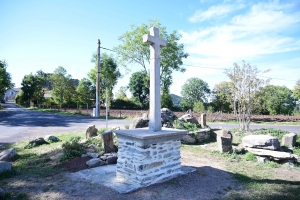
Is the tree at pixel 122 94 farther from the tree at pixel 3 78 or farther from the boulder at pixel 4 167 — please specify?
the boulder at pixel 4 167

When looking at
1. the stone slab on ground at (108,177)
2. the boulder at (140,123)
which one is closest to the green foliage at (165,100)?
the boulder at (140,123)

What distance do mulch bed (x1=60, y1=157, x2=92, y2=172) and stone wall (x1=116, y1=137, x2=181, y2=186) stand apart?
1.65m

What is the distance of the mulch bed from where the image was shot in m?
6.12

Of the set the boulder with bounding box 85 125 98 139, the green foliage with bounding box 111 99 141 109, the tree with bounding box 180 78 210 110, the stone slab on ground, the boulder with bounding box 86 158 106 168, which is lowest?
the stone slab on ground

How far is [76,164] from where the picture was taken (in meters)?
6.43

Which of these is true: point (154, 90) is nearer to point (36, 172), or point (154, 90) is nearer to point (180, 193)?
point (180, 193)

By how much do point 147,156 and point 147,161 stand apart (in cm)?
13

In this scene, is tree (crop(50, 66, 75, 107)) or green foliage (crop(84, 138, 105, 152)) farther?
tree (crop(50, 66, 75, 107))

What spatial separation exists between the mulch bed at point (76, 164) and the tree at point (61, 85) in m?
29.0

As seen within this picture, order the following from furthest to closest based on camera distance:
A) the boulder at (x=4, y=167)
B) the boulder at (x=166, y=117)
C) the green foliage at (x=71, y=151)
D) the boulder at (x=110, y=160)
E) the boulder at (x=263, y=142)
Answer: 1. the boulder at (x=166, y=117)
2. the boulder at (x=263, y=142)
3. the green foliage at (x=71, y=151)
4. the boulder at (x=110, y=160)
5. the boulder at (x=4, y=167)

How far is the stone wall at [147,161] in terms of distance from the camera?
181 inches

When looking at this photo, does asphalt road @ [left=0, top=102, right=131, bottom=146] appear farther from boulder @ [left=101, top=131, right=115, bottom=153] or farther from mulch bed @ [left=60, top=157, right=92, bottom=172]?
boulder @ [left=101, top=131, right=115, bottom=153]

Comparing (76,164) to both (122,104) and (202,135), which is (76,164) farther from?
(122,104)

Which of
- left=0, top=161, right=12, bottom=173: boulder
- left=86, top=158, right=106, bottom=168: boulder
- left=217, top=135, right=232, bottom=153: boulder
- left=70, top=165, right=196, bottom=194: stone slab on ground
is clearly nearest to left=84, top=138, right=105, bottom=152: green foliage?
left=86, top=158, right=106, bottom=168: boulder
